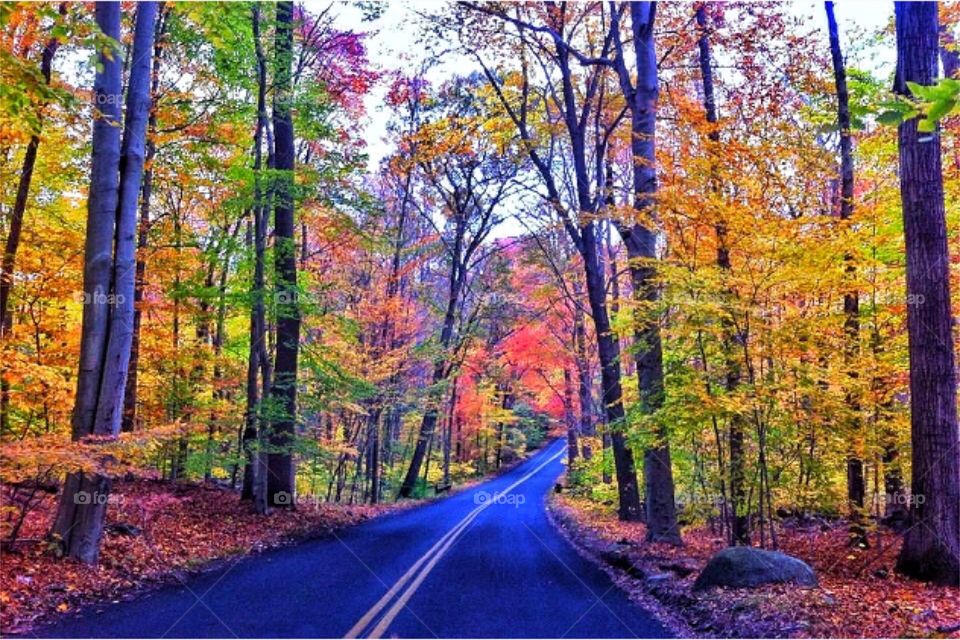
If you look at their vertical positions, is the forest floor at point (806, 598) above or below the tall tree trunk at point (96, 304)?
below

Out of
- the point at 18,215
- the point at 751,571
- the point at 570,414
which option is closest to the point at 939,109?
the point at 751,571

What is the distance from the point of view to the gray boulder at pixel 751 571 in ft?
24.0

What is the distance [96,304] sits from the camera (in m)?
8.56

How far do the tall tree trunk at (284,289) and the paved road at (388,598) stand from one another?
2.53m

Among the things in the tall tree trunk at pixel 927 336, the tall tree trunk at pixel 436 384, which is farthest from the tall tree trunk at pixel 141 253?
the tall tree trunk at pixel 927 336

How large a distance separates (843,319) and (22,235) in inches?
564

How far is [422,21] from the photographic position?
15.2m

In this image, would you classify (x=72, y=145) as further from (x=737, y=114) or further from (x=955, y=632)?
(x=955, y=632)

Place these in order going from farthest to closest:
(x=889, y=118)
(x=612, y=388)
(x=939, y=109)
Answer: (x=612, y=388) < (x=889, y=118) < (x=939, y=109)

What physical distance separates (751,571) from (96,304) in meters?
8.79

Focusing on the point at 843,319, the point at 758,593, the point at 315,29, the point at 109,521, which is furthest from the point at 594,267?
the point at 109,521

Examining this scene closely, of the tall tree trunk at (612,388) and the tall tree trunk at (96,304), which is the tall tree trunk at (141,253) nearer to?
the tall tree trunk at (96,304)

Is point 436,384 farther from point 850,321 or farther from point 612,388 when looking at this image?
point 850,321

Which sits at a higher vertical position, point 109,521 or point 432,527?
point 109,521
